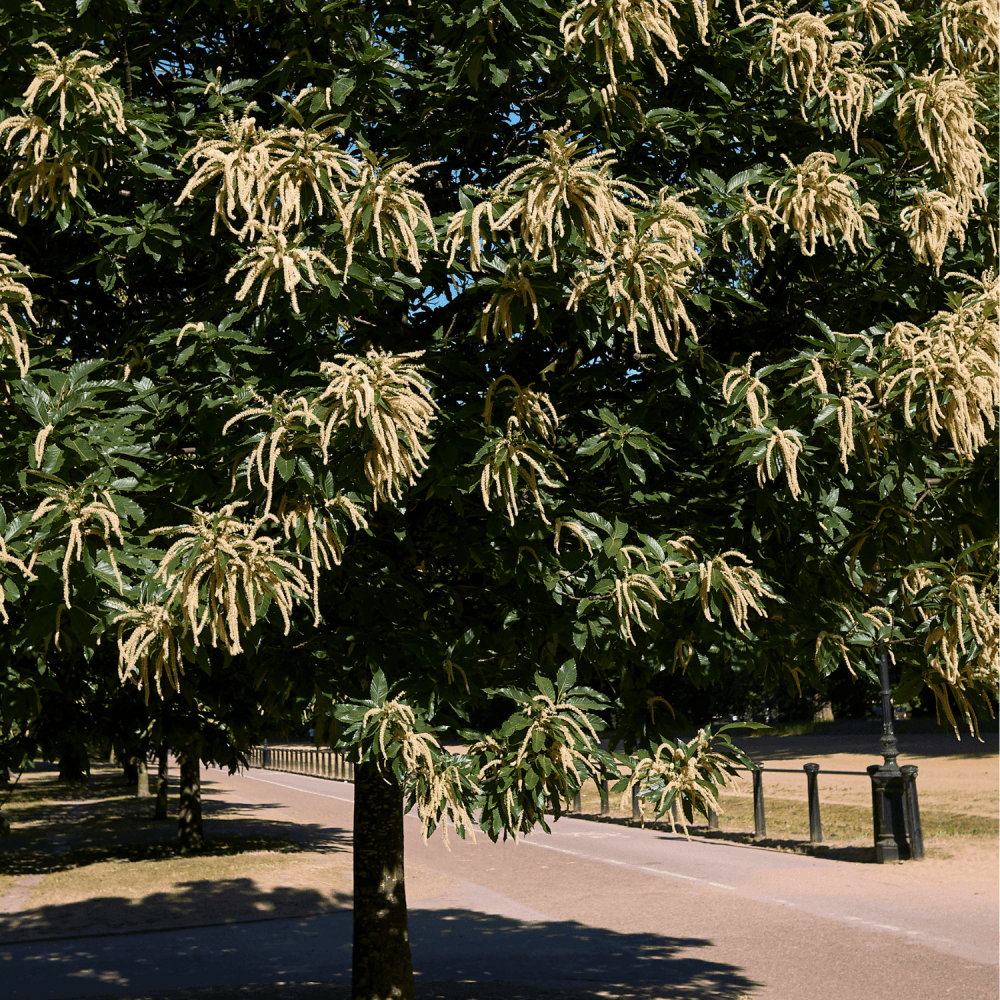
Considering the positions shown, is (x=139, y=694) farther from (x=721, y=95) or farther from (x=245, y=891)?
(x=245, y=891)

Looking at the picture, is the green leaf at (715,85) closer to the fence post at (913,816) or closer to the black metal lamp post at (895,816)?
the black metal lamp post at (895,816)

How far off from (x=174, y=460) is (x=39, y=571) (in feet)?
3.88

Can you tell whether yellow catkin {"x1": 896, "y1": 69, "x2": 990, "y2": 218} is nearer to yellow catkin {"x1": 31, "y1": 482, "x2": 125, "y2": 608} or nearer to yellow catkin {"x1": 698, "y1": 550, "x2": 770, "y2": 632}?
yellow catkin {"x1": 698, "y1": 550, "x2": 770, "y2": 632}

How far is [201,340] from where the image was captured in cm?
481

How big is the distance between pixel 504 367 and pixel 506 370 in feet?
0.42

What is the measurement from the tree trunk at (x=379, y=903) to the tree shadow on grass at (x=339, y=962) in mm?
2379

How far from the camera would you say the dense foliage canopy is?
166 inches

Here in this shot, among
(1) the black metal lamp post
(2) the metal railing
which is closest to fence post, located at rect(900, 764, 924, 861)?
(1) the black metal lamp post

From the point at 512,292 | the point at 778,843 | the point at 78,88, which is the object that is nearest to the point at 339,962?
the point at 512,292

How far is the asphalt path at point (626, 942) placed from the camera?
10.1m

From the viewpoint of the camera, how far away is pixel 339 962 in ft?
36.9

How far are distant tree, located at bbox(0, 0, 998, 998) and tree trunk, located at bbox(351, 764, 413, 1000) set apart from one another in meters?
1.63

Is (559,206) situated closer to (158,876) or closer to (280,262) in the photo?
(280,262)

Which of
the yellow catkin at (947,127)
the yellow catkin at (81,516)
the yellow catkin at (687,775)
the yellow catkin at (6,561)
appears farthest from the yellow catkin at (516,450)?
the yellow catkin at (947,127)
